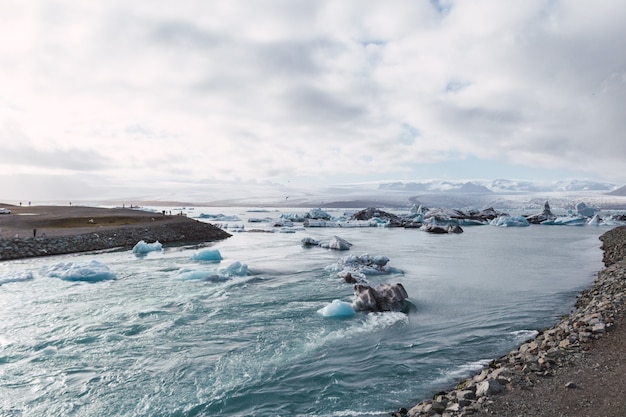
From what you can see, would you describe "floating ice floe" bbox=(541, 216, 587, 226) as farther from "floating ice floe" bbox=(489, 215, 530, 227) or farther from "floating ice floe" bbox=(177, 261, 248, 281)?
"floating ice floe" bbox=(177, 261, 248, 281)

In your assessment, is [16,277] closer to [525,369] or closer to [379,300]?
[379,300]

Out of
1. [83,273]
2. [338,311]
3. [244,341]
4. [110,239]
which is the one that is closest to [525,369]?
[338,311]

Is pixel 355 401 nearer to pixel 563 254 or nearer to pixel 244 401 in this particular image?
pixel 244 401

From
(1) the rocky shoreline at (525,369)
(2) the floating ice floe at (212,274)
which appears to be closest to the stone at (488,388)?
(1) the rocky shoreline at (525,369)

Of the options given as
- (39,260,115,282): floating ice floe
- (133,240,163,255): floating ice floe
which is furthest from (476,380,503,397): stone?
(133,240,163,255): floating ice floe

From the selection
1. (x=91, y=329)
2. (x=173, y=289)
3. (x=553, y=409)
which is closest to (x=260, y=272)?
(x=173, y=289)

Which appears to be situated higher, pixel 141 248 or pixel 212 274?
pixel 141 248

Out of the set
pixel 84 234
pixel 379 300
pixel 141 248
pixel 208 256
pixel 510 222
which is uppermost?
pixel 84 234
